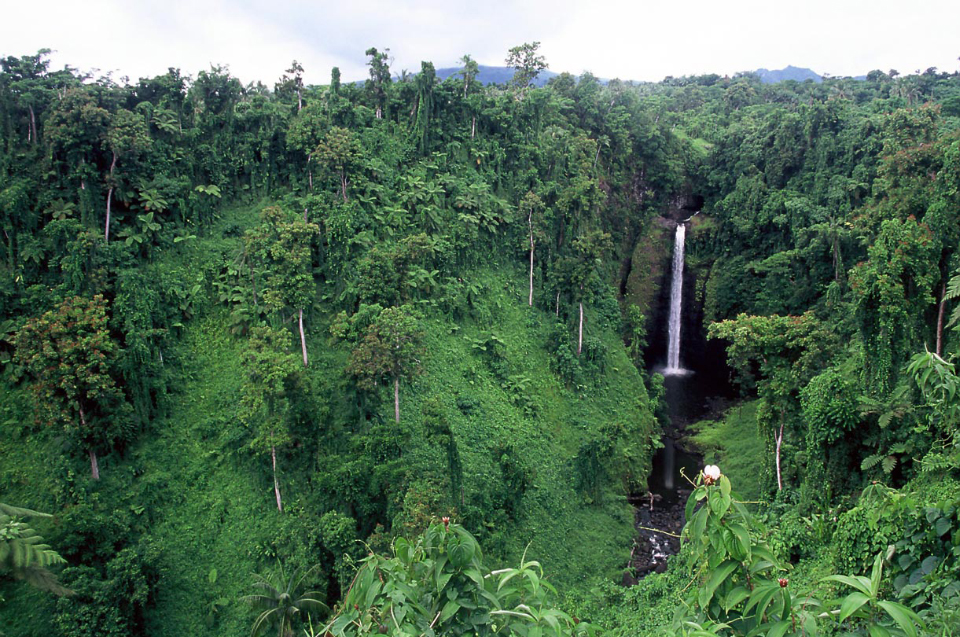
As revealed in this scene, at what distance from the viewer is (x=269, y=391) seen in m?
13.6

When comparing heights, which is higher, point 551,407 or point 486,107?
point 486,107

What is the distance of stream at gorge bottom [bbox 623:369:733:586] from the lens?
17016 millimetres

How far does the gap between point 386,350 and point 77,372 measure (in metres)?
6.66

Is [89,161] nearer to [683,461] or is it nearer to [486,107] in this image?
[486,107]

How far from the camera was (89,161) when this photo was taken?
17.1m

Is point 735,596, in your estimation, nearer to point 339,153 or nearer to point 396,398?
point 396,398

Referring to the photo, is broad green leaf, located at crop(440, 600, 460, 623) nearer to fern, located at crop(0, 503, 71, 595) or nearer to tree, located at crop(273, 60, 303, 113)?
fern, located at crop(0, 503, 71, 595)

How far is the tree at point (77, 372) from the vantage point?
501 inches

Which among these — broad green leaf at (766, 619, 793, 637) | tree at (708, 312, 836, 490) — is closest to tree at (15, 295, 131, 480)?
broad green leaf at (766, 619, 793, 637)

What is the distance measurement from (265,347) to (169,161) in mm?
8942

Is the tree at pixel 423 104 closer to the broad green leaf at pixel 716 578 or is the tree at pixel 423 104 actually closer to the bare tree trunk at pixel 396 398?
the bare tree trunk at pixel 396 398

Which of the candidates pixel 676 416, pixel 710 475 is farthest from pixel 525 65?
pixel 710 475

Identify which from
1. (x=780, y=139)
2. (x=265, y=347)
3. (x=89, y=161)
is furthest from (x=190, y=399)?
(x=780, y=139)

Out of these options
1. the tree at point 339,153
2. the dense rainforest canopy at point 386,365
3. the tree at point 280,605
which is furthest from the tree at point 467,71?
the tree at point 280,605
